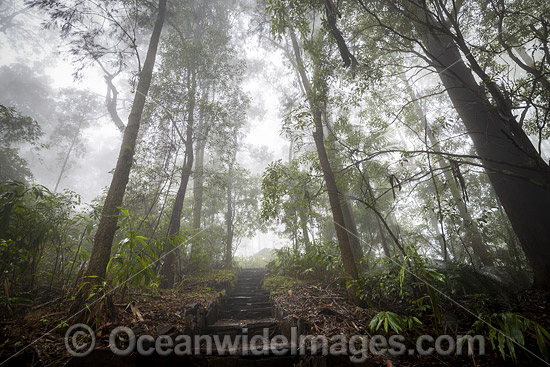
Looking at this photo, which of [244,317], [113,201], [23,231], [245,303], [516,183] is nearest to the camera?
[23,231]

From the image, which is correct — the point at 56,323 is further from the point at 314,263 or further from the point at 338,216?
the point at 314,263

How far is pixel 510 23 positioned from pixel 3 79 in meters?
37.4

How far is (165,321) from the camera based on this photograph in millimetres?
2918

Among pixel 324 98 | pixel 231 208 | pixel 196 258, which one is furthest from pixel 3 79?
pixel 324 98

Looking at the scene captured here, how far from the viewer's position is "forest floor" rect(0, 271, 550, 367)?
1.92 m

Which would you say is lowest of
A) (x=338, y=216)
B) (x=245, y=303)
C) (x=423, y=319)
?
(x=245, y=303)

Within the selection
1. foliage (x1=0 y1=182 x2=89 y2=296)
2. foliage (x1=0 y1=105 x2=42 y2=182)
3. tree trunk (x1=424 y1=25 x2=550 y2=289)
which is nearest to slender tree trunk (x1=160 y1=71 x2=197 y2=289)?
foliage (x1=0 y1=182 x2=89 y2=296)

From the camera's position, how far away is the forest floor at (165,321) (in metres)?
1.92

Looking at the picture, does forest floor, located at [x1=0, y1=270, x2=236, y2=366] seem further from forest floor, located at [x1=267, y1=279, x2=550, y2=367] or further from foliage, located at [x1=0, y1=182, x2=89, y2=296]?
forest floor, located at [x1=267, y1=279, x2=550, y2=367]

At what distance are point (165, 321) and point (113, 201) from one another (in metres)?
1.95
